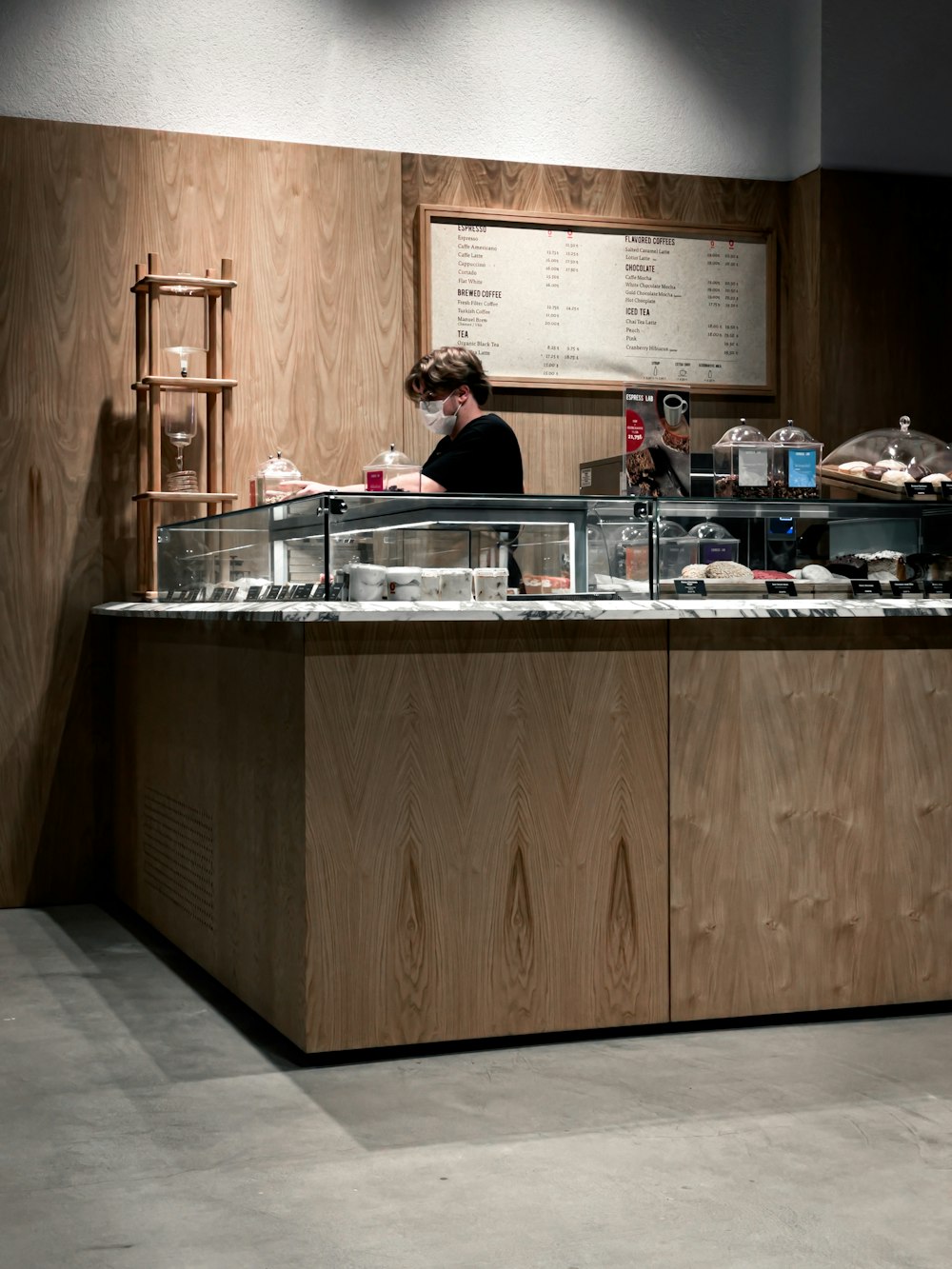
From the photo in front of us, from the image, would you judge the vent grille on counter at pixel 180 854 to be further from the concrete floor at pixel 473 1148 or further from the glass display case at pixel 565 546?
the glass display case at pixel 565 546

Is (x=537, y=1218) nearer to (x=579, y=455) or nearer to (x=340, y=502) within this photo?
(x=340, y=502)

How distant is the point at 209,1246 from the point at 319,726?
115 centimetres

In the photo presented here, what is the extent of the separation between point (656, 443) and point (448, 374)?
3.63 feet

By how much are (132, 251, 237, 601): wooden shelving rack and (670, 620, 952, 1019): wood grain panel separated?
6.95 ft

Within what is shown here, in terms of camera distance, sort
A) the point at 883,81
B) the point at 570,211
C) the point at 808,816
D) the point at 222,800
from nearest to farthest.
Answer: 1. the point at 808,816
2. the point at 222,800
3. the point at 570,211
4. the point at 883,81

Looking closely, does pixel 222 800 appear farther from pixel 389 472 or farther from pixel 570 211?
pixel 570 211

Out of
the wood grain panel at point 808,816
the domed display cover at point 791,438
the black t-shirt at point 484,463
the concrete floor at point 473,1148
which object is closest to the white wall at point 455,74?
the black t-shirt at point 484,463

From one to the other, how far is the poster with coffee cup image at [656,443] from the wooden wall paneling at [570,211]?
167 cm

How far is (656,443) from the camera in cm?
370

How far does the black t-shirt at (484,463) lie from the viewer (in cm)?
452

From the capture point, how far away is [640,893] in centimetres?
340

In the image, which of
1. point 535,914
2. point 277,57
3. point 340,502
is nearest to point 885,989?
point 535,914

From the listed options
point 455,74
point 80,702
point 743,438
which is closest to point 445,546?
point 743,438

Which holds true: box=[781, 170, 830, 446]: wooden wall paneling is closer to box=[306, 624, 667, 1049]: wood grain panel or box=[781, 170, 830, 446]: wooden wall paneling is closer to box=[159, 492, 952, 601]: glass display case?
box=[159, 492, 952, 601]: glass display case
